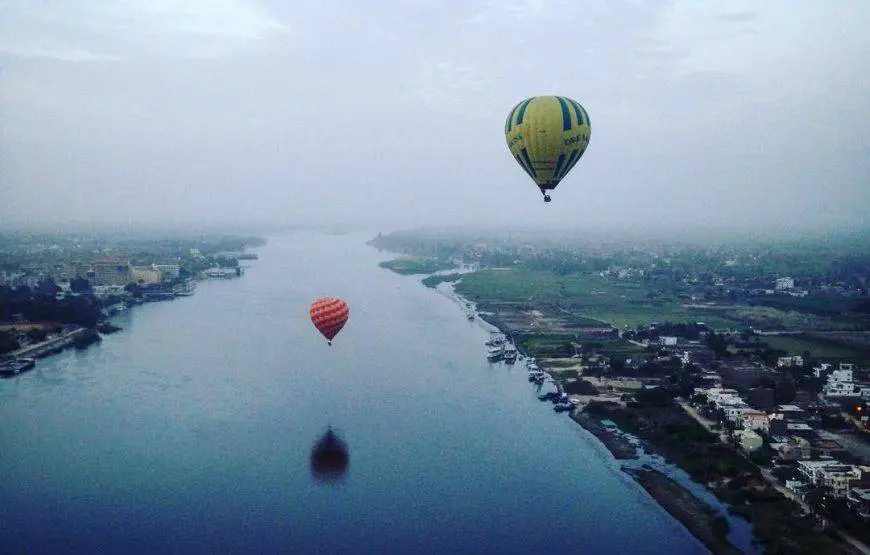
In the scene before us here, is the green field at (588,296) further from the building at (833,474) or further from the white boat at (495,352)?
the building at (833,474)

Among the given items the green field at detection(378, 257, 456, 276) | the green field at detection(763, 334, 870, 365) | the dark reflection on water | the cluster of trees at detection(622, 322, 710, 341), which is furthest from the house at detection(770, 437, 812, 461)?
the green field at detection(378, 257, 456, 276)

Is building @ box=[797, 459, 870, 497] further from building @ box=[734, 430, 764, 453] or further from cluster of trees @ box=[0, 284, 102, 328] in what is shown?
cluster of trees @ box=[0, 284, 102, 328]

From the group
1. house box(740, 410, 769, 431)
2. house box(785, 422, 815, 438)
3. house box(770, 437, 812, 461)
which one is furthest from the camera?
house box(740, 410, 769, 431)

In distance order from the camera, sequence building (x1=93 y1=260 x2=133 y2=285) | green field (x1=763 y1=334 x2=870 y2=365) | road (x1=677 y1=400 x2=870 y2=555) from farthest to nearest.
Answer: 1. building (x1=93 y1=260 x2=133 y2=285)
2. green field (x1=763 y1=334 x2=870 y2=365)
3. road (x1=677 y1=400 x2=870 y2=555)

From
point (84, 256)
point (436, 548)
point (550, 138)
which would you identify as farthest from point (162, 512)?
point (84, 256)

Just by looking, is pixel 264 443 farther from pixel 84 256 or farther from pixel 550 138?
pixel 84 256

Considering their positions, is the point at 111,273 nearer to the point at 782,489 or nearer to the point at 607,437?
the point at 607,437

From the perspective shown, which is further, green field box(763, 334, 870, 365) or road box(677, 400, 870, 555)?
green field box(763, 334, 870, 365)
